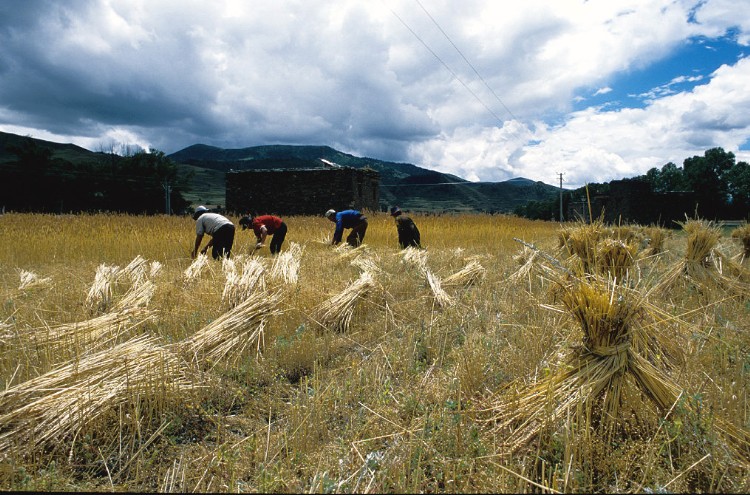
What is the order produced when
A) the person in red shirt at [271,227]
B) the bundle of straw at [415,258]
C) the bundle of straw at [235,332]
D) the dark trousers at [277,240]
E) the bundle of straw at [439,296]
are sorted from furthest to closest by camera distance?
the dark trousers at [277,240]
the person in red shirt at [271,227]
the bundle of straw at [415,258]
the bundle of straw at [439,296]
the bundle of straw at [235,332]

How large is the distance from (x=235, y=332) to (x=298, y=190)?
18.1 m

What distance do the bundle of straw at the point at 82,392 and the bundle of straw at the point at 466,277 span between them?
3.32 m

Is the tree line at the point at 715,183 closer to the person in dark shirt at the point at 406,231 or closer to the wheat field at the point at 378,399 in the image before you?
the person in dark shirt at the point at 406,231

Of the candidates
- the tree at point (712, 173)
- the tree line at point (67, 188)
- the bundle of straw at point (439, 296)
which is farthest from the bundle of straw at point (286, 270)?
the tree at point (712, 173)

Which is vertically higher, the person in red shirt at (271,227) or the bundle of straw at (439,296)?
the person in red shirt at (271,227)

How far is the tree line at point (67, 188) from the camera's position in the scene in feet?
98.8

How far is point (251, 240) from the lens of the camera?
8.80 m

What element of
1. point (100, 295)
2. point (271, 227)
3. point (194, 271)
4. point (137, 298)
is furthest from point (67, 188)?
point (137, 298)

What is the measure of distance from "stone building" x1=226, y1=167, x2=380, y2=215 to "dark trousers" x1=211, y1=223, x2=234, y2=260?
501 inches

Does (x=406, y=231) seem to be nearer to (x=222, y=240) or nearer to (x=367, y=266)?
(x=367, y=266)

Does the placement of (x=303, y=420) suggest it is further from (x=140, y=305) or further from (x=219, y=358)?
(x=140, y=305)

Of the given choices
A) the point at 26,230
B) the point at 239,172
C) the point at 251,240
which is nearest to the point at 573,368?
the point at 251,240

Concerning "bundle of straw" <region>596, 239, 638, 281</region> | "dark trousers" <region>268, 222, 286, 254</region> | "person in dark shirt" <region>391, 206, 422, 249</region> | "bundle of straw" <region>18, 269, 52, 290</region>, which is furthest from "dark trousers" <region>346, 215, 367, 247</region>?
"bundle of straw" <region>596, 239, 638, 281</region>

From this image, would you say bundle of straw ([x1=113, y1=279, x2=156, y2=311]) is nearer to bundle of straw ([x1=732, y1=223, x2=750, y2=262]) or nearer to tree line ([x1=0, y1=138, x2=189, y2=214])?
bundle of straw ([x1=732, y1=223, x2=750, y2=262])
